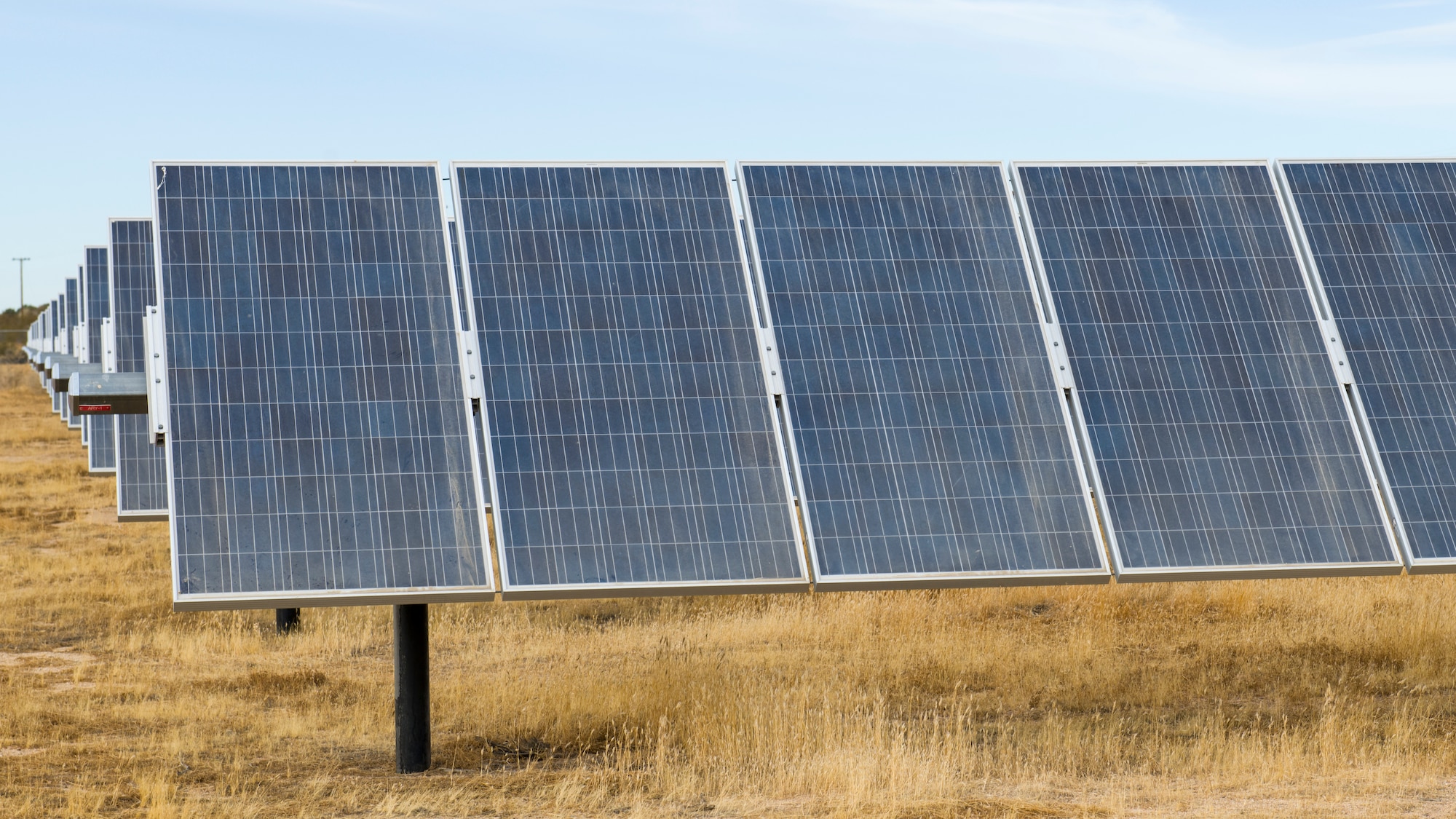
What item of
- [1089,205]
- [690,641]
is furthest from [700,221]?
[690,641]

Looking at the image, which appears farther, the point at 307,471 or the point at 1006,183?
the point at 1006,183

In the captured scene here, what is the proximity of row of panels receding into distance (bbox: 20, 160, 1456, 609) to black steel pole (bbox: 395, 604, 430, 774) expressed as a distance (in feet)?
2.91

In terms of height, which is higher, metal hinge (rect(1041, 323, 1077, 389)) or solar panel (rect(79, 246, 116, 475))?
solar panel (rect(79, 246, 116, 475))

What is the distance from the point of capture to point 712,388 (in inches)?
446

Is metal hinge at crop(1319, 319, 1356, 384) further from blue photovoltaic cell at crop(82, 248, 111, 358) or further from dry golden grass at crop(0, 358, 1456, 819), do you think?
blue photovoltaic cell at crop(82, 248, 111, 358)

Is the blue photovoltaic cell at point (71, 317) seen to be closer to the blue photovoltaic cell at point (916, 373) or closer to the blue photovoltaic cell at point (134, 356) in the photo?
the blue photovoltaic cell at point (134, 356)

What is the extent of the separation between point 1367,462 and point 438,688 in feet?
31.6

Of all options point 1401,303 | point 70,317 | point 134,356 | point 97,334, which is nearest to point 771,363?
point 1401,303

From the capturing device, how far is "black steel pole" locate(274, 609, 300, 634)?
19.3 metres

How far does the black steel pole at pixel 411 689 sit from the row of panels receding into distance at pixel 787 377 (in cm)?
89

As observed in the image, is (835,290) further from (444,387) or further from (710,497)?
(444,387)

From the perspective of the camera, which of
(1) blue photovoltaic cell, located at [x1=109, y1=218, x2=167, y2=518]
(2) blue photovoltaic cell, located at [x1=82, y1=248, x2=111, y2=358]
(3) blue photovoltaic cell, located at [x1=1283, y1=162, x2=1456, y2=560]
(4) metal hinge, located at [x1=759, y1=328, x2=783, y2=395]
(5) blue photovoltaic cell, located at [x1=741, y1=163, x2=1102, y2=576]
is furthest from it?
(2) blue photovoltaic cell, located at [x1=82, y1=248, x2=111, y2=358]

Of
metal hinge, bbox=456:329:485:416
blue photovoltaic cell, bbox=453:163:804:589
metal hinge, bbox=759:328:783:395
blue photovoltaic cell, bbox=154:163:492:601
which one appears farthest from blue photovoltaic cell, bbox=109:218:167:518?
metal hinge, bbox=759:328:783:395

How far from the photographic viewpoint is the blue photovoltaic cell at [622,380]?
410 inches
